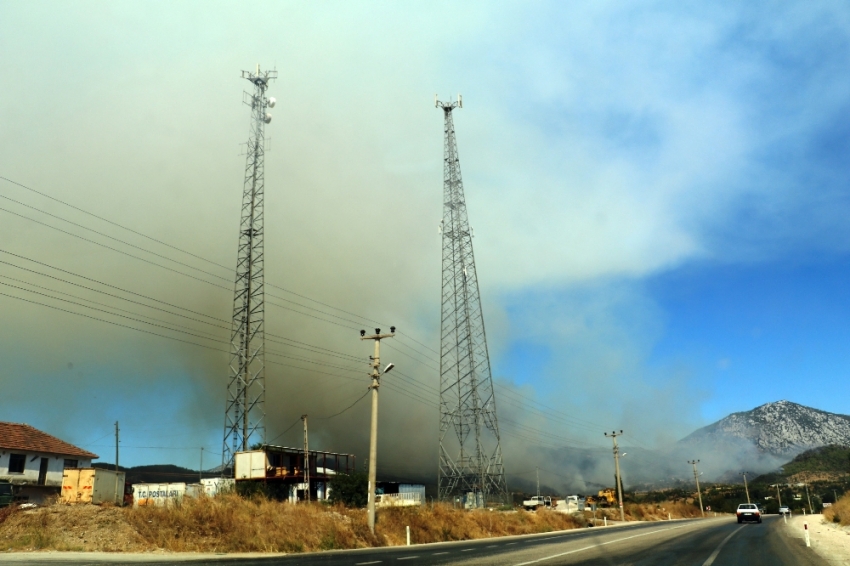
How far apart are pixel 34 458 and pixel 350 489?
99.6 feet

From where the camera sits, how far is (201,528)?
84.3 feet

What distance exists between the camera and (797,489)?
199 m

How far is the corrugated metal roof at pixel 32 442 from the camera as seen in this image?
51.4m

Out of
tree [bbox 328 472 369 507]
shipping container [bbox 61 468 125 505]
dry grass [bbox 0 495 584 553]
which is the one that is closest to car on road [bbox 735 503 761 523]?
tree [bbox 328 472 369 507]

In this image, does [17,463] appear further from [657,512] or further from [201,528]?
[657,512]

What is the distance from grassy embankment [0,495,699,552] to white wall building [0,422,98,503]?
30.5 metres

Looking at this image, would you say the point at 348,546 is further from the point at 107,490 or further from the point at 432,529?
the point at 107,490

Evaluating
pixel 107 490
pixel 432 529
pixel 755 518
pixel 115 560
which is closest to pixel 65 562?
pixel 115 560

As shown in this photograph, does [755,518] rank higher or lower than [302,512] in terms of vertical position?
lower

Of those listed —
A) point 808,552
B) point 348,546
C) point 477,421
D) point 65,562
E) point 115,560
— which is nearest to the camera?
point 65,562

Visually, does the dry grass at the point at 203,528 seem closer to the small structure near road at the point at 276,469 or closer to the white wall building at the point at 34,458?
the small structure near road at the point at 276,469

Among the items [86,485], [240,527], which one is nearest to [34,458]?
[86,485]

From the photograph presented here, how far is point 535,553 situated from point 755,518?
157 ft

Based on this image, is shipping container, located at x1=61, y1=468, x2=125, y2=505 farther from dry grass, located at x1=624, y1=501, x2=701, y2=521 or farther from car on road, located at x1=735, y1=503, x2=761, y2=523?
dry grass, located at x1=624, y1=501, x2=701, y2=521
